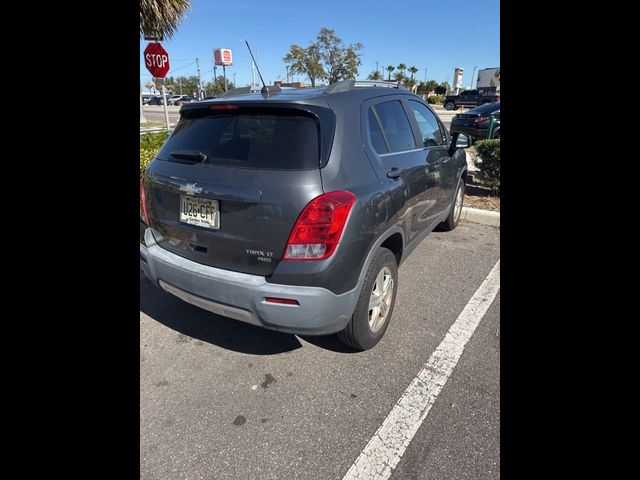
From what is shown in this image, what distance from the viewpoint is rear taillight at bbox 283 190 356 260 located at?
194 cm

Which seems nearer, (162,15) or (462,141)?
(462,141)

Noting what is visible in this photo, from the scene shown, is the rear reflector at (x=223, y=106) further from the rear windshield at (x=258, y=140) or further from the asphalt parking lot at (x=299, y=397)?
the asphalt parking lot at (x=299, y=397)

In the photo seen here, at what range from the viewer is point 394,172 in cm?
253

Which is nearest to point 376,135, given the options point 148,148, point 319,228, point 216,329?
point 319,228

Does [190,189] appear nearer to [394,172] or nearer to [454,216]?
[394,172]

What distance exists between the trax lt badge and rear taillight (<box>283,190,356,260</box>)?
0.66 metres

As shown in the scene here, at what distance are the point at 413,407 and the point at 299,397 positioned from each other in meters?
0.68

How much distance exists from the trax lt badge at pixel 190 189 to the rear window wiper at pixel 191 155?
0.62 ft

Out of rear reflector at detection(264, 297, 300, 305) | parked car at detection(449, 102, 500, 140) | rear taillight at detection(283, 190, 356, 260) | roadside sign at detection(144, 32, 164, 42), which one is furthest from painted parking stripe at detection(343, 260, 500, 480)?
parked car at detection(449, 102, 500, 140)

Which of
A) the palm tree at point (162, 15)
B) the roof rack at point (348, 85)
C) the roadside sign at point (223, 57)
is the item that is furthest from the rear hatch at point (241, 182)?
the roadside sign at point (223, 57)
